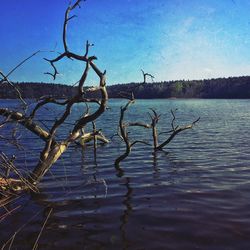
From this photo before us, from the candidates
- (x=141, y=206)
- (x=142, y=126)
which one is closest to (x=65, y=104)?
(x=141, y=206)

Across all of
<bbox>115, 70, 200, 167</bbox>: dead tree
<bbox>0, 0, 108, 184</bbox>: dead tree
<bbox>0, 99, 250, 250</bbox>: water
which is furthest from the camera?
<bbox>115, 70, 200, 167</bbox>: dead tree

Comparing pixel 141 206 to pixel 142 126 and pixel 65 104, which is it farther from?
pixel 142 126

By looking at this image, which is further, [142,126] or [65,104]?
[142,126]

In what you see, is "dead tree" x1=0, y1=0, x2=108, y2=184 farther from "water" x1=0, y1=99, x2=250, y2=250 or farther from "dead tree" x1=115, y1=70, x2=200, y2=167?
"dead tree" x1=115, y1=70, x2=200, y2=167

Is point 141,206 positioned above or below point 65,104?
below

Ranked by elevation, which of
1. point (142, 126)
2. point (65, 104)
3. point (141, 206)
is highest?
point (65, 104)

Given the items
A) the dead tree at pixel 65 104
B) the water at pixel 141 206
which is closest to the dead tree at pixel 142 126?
the water at pixel 141 206

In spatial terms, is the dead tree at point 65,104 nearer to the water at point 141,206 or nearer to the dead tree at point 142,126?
the water at point 141,206

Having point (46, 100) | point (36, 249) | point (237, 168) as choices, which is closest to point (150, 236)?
point (36, 249)

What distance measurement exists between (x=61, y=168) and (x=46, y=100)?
6037 mm

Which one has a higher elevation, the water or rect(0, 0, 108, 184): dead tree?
rect(0, 0, 108, 184): dead tree

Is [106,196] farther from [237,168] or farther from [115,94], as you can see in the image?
[237,168]

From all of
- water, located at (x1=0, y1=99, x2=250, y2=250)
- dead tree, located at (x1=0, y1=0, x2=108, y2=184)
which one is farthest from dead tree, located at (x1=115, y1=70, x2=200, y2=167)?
dead tree, located at (x1=0, y1=0, x2=108, y2=184)

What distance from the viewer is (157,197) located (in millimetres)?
11922
